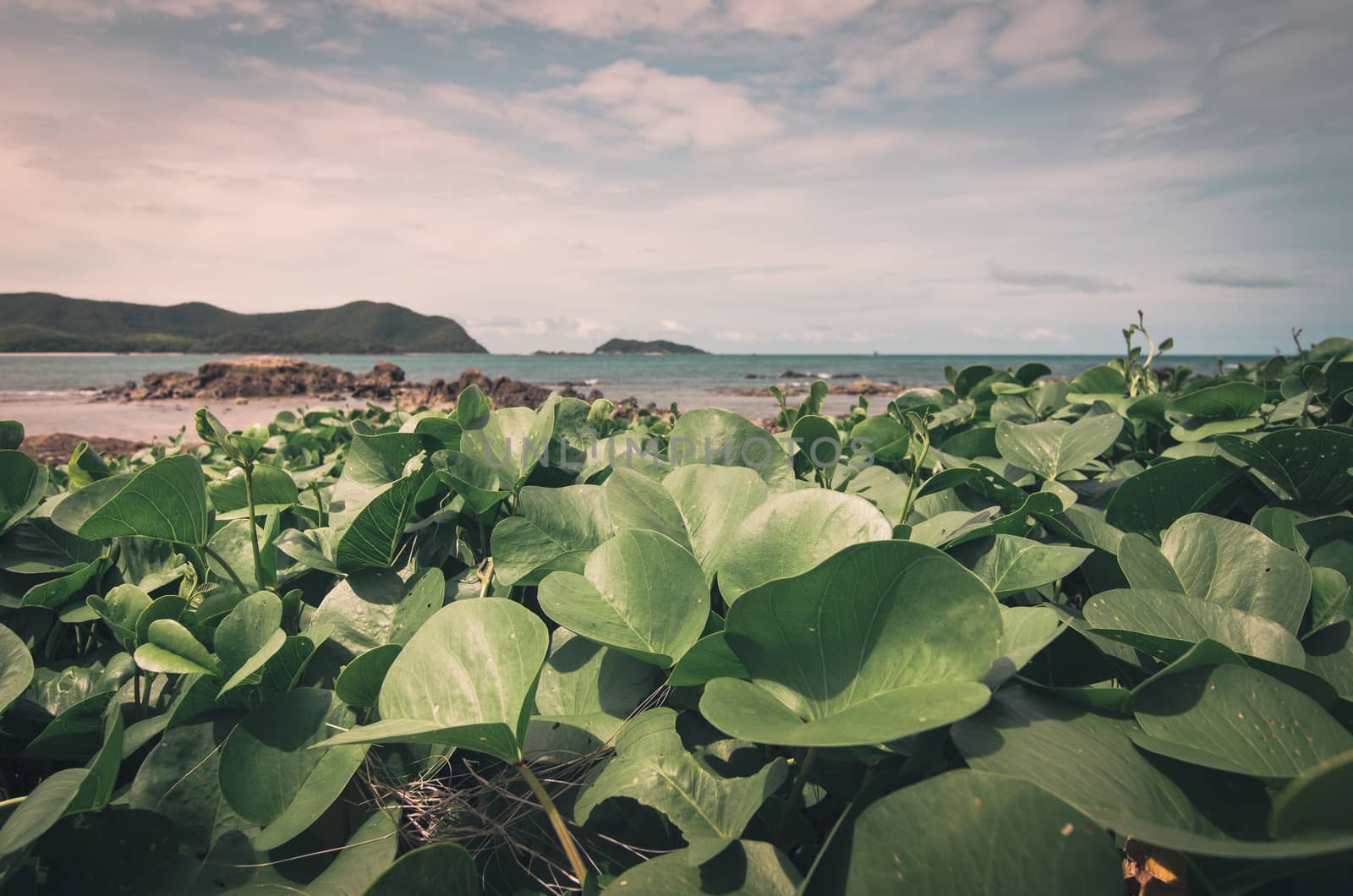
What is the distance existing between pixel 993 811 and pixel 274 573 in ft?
2.88

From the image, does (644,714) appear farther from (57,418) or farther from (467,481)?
(57,418)

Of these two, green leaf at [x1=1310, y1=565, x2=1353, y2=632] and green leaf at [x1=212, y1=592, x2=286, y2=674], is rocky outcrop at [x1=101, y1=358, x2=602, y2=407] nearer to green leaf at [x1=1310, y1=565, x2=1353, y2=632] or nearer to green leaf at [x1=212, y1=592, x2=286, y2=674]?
green leaf at [x1=212, y1=592, x2=286, y2=674]

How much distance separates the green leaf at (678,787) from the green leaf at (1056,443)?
787 millimetres

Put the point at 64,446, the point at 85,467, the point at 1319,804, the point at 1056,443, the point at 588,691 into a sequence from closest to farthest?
the point at 1319,804, the point at 588,691, the point at 1056,443, the point at 85,467, the point at 64,446

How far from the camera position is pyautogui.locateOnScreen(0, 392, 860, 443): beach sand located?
371 inches

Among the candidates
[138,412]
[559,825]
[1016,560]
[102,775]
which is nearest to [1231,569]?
[1016,560]

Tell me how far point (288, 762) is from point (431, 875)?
0.27 meters

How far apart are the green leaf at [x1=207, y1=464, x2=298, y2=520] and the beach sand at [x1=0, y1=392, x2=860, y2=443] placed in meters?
6.46

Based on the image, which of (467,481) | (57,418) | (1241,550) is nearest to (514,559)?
(467,481)

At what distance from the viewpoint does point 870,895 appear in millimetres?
370

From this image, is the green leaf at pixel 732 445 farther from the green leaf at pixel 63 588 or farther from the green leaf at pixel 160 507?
the green leaf at pixel 63 588

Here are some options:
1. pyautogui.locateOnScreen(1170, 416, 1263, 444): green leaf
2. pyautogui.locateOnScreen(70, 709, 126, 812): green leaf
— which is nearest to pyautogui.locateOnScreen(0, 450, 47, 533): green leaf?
pyautogui.locateOnScreen(70, 709, 126, 812): green leaf

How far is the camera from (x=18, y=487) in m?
0.94

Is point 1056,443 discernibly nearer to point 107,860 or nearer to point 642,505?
point 642,505
